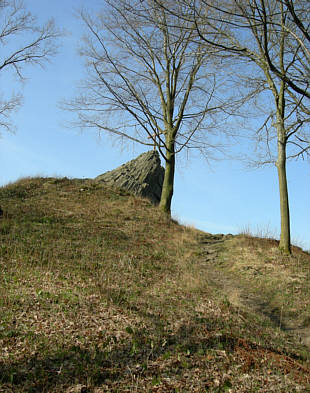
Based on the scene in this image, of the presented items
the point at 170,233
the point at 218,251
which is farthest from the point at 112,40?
the point at 218,251

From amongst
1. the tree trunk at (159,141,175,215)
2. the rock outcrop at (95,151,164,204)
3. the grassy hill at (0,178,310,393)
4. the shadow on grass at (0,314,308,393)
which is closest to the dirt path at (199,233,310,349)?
the grassy hill at (0,178,310,393)

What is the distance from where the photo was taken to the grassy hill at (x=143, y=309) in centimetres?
470

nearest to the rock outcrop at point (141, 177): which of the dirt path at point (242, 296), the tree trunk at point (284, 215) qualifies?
the dirt path at point (242, 296)

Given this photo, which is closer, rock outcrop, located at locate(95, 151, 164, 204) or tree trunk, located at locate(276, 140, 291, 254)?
tree trunk, located at locate(276, 140, 291, 254)

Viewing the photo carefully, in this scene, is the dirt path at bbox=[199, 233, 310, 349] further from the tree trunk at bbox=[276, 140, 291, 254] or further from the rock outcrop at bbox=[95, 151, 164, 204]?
the rock outcrop at bbox=[95, 151, 164, 204]

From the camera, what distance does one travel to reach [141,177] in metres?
18.6

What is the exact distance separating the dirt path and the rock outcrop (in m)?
6.85

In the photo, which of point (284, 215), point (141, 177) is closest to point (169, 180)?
point (141, 177)

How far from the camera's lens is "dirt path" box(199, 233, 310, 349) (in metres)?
7.11

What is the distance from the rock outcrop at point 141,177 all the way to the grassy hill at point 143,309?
501cm

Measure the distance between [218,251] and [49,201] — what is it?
7.26 meters

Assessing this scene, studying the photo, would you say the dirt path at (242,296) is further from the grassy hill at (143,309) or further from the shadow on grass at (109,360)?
the shadow on grass at (109,360)

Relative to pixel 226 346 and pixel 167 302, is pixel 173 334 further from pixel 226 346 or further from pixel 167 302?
pixel 167 302

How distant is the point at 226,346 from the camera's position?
5.48 meters
